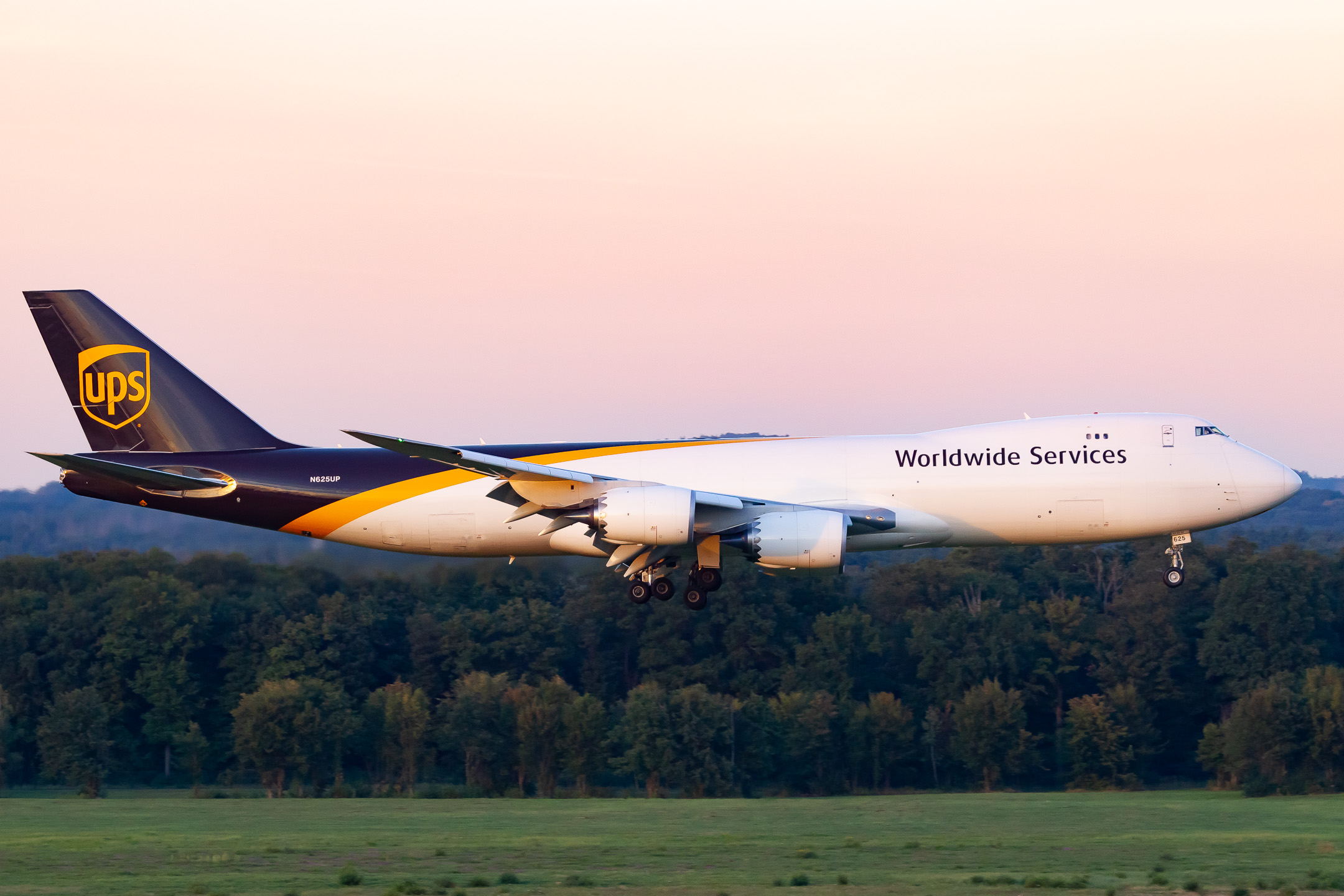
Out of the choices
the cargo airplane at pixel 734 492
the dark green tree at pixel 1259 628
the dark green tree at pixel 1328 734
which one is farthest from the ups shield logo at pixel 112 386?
the dark green tree at pixel 1259 628

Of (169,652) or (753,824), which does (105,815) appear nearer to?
(753,824)

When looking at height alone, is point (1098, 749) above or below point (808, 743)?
above

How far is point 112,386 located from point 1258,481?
31156 mm

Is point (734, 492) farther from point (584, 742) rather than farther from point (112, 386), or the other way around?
point (584, 742)

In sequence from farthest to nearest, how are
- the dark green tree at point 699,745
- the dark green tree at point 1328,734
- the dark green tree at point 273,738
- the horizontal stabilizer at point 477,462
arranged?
the dark green tree at point 699,745
the dark green tree at point 273,738
the dark green tree at point 1328,734
the horizontal stabilizer at point 477,462

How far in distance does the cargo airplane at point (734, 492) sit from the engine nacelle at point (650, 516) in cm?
4

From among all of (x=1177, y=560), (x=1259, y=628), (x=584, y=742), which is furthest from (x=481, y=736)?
(x=1177, y=560)

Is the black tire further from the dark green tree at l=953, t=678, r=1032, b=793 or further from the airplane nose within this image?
the dark green tree at l=953, t=678, r=1032, b=793

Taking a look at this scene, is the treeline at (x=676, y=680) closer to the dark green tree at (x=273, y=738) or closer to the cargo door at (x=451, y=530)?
the dark green tree at (x=273, y=738)

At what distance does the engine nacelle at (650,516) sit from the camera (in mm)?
35969

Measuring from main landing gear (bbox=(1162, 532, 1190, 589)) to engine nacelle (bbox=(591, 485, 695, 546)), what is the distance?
12.8m

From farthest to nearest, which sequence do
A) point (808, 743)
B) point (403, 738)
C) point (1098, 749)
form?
point (1098, 749), point (808, 743), point (403, 738)

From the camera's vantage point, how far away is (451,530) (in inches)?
1550

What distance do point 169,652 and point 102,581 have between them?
6.49m
